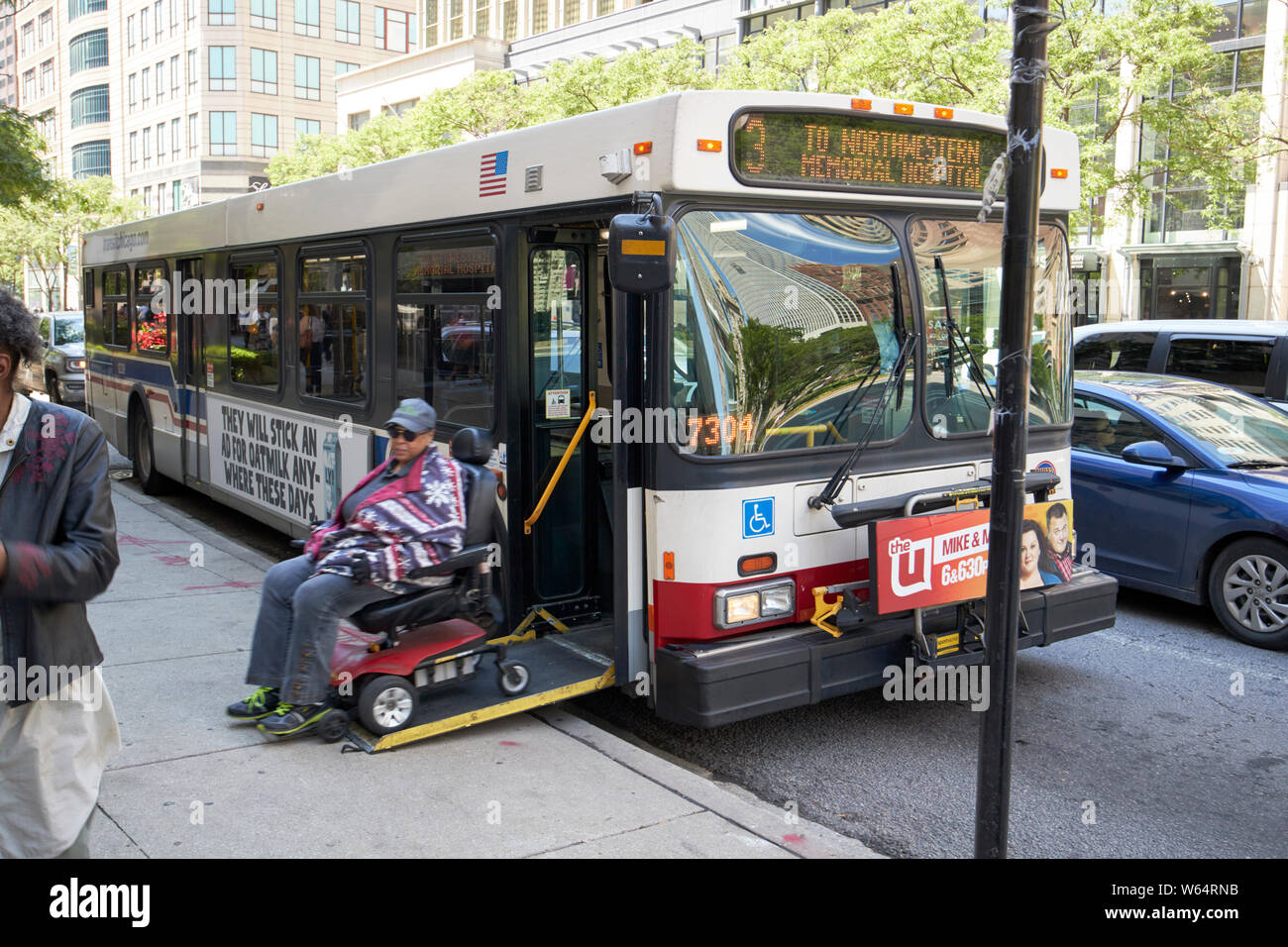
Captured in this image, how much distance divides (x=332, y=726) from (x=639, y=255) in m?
2.48

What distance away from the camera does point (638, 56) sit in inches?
1168

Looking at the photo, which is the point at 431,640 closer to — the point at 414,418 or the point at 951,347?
the point at 414,418

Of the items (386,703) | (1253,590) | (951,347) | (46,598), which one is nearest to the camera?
(46,598)

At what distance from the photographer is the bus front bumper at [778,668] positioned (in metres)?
5.03

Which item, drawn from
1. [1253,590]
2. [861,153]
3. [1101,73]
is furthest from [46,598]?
[1101,73]

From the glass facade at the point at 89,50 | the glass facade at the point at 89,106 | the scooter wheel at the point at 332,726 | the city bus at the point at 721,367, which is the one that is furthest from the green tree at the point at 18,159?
the glass facade at the point at 89,50

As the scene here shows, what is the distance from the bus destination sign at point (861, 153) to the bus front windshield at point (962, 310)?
231 millimetres

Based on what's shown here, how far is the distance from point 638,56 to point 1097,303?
42.4 feet

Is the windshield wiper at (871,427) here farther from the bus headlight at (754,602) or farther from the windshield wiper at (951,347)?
the bus headlight at (754,602)

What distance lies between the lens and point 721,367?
5.14 m

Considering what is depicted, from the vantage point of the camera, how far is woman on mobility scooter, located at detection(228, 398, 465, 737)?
17.5 ft

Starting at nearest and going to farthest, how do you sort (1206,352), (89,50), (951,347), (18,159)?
(951,347) < (1206,352) < (18,159) < (89,50)

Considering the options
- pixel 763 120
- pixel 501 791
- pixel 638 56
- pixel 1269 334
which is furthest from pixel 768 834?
pixel 638 56

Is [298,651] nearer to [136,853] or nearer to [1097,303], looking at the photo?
[136,853]
